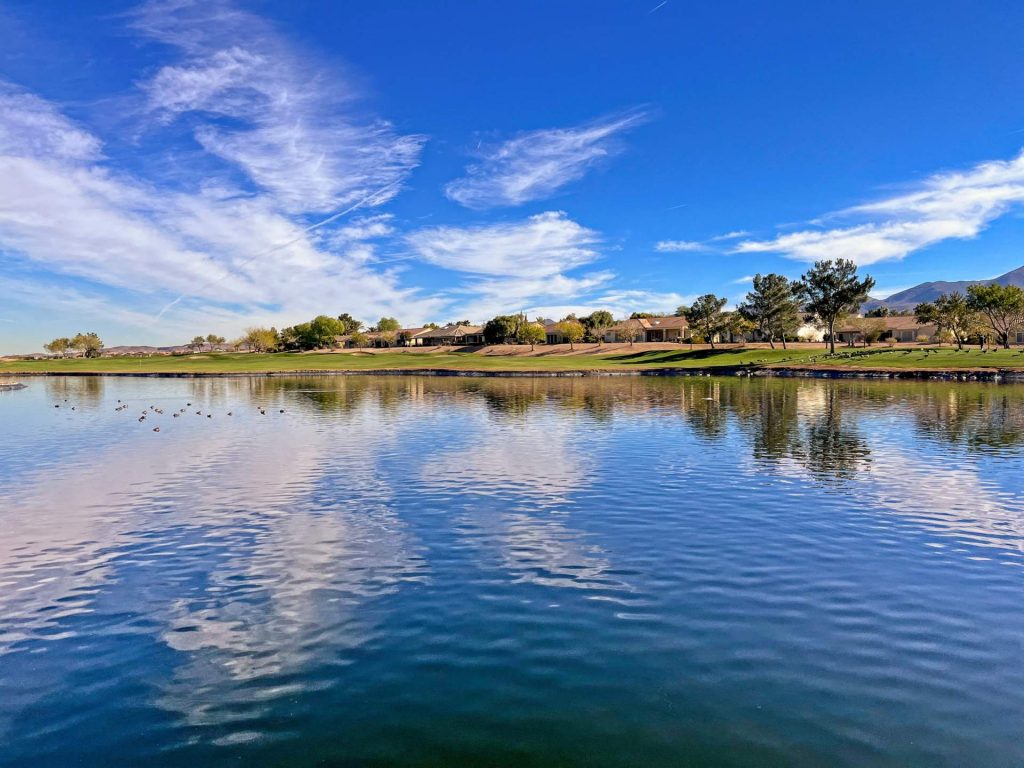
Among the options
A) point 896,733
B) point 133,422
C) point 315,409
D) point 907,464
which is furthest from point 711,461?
point 133,422

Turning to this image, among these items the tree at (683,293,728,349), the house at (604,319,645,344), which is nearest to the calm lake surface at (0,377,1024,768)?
the tree at (683,293,728,349)

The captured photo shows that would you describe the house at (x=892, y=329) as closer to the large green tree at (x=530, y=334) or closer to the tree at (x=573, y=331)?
the tree at (x=573, y=331)

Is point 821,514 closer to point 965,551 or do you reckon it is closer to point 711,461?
point 965,551

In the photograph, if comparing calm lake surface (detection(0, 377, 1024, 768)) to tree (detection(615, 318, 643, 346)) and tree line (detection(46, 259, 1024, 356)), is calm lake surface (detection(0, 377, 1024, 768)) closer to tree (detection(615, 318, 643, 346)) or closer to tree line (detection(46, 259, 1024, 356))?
tree line (detection(46, 259, 1024, 356))

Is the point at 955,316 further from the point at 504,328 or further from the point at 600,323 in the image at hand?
the point at 504,328

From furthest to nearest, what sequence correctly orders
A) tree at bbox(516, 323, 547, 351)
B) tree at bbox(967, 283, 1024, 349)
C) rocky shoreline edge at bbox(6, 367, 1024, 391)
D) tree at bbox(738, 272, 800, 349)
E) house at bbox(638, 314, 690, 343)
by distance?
tree at bbox(516, 323, 547, 351) → house at bbox(638, 314, 690, 343) → tree at bbox(738, 272, 800, 349) → tree at bbox(967, 283, 1024, 349) → rocky shoreline edge at bbox(6, 367, 1024, 391)

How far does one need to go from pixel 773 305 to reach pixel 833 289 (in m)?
17.0

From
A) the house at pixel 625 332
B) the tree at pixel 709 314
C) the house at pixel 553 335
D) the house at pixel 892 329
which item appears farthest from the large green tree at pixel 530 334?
the house at pixel 892 329

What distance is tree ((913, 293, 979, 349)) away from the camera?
123 metres

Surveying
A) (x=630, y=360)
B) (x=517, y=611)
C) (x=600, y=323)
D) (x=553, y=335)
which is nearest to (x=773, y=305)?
(x=630, y=360)

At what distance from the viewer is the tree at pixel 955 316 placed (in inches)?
4838

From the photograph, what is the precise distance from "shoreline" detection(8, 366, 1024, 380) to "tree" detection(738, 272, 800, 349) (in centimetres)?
3768

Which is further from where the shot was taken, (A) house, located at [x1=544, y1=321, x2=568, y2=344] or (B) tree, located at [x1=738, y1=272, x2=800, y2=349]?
(A) house, located at [x1=544, y1=321, x2=568, y2=344]

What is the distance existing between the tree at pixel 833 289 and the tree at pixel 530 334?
75360 mm
